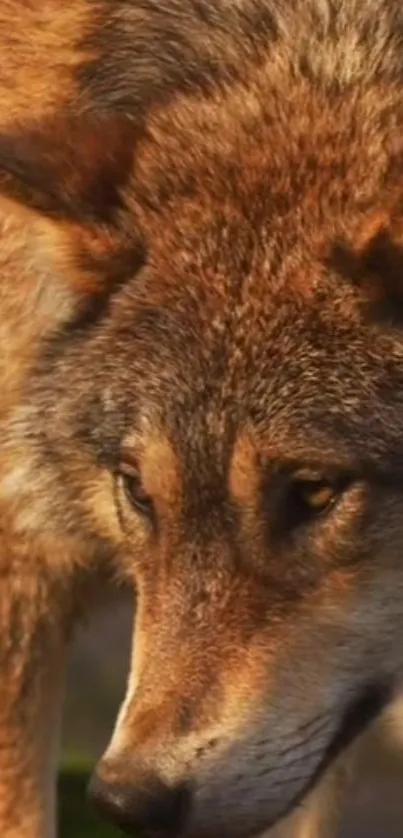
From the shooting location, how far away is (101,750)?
17.8ft

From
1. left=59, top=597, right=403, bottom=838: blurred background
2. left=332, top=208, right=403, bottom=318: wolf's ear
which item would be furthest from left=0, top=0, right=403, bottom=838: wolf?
left=59, top=597, right=403, bottom=838: blurred background

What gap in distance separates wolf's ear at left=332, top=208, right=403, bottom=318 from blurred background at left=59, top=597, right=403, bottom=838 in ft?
5.78

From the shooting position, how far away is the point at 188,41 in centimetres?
364

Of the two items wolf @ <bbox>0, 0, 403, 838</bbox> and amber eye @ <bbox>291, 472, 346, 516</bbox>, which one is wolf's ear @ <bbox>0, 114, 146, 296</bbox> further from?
amber eye @ <bbox>291, 472, 346, 516</bbox>

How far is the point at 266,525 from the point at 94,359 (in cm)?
46

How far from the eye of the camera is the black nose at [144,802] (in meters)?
3.19

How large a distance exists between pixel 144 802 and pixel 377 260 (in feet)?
3.00

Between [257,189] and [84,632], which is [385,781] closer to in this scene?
[84,632]

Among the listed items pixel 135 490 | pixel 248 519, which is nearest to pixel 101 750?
pixel 135 490

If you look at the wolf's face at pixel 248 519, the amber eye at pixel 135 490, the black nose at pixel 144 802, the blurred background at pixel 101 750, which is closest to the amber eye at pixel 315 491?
the wolf's face at pixel 248 519

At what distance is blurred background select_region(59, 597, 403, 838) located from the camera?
5.12 meters

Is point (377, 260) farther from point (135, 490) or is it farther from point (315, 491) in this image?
point (135, 490)

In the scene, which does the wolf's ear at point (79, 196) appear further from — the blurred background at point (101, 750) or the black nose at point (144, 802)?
the blurred background at point (101, 750)

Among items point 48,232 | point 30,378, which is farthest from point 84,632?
point 48,232
